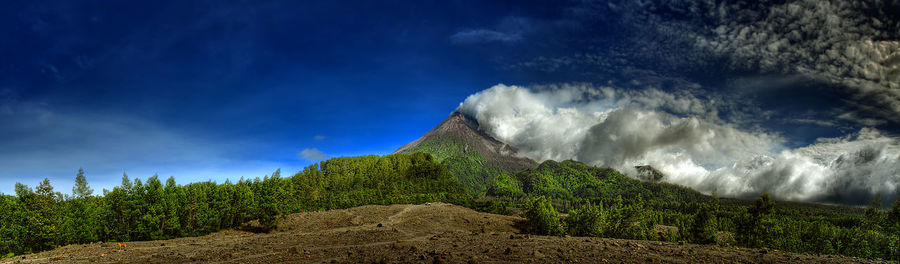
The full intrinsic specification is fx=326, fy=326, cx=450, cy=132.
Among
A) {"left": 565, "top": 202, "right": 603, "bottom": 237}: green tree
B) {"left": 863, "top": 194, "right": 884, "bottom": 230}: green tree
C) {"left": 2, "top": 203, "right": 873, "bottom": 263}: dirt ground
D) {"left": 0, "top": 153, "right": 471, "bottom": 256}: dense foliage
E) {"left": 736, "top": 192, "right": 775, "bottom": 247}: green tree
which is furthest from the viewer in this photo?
{"left": 565, "top": 202, "right": 603, "bottom": 237}: green tree

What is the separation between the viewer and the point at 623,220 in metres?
53.2

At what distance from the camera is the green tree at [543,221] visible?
162 ft

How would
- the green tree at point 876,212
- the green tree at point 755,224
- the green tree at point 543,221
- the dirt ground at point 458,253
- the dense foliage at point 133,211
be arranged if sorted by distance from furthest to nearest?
the green tree at point 543,221 < the green tree at point 755,224 < the green tree at point 876,212 < the dense foliage at point 133,211 < the dirt ground at point 458,253

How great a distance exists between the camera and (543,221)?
5031 cm

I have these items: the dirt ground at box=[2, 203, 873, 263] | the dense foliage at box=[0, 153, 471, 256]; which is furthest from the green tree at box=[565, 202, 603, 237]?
the dense foliage at box=[0, 153, 471, 256]

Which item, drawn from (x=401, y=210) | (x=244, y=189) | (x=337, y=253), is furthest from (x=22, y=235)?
(x=401, y=210)

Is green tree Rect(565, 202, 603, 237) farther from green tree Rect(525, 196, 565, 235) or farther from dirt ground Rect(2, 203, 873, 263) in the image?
dirt ground Rect(2, 203, 873, 263)

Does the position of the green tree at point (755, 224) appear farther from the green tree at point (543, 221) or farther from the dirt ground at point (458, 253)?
the dirt ground at point (458, 253)

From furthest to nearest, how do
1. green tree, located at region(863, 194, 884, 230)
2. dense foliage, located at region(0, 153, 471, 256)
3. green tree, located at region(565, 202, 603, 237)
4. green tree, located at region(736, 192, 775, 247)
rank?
1. green tree, located at region(565, 202, 603, 237)
2. green tree, located at region(736, 192, 775, 247)
3. green tree, located at region(863, 194, 884, 230)
4. dense foliage, located at region(0, 153, 471, 256)

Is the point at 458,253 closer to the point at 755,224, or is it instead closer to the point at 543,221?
the point at 543,221

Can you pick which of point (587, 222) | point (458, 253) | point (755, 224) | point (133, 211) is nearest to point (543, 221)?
point (587, 222)

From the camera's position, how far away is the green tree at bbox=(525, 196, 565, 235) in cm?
4938

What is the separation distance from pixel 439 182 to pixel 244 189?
2239 inches

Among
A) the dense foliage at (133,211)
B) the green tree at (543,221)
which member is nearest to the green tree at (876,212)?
the green tree at (543,221)
